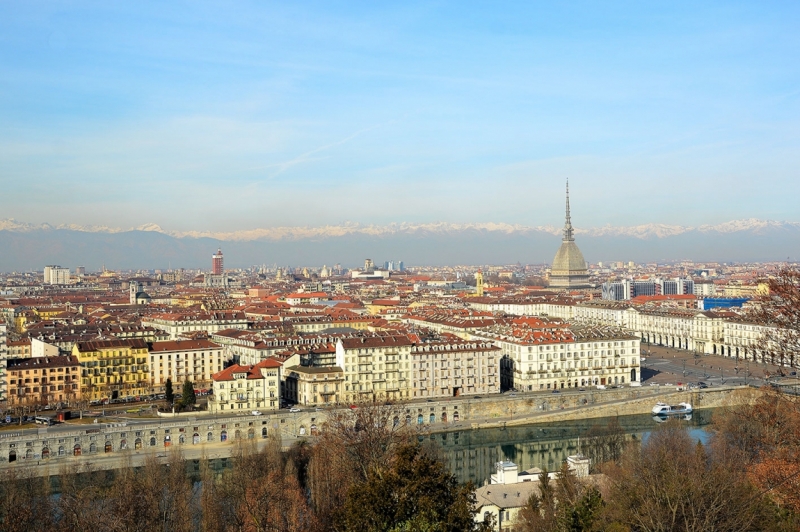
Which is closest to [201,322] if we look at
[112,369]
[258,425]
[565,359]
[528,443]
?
[112,369]

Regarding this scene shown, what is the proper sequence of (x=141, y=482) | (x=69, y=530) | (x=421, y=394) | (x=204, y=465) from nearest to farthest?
(x=69, y=530) → (x=141, y=482) → (x=204, y=465) → (x=421, y=394)

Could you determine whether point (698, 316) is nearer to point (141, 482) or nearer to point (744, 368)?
point (744, 368)

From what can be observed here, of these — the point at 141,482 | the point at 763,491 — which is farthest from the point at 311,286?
the point at 763,491

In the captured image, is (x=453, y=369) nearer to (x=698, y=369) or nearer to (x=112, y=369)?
(x=112, y=369)

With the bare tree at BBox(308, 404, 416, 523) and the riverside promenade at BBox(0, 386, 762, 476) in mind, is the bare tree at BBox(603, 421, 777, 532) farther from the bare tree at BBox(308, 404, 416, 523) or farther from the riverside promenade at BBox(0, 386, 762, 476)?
the riverside promenade at BBox(0, 386, 762, 476)

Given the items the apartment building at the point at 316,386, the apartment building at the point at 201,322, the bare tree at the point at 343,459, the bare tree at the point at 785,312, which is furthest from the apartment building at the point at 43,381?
the bare tree at the point at 785,312

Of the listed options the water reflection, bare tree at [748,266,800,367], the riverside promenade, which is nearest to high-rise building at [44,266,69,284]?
the riverside promenade

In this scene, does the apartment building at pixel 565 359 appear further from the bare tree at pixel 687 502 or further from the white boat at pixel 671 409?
the bare tree at pixel 687 502
